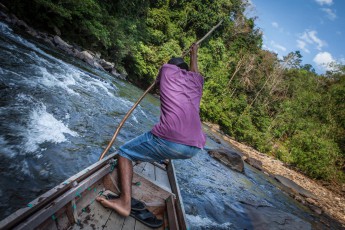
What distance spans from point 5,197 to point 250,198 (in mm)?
7582

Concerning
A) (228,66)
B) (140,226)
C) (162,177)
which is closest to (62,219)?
(140,226)

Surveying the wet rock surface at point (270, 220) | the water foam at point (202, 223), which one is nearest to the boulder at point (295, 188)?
the wet rock surface at point (270, 220)

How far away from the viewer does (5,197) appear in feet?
10.7

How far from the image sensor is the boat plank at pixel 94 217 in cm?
252

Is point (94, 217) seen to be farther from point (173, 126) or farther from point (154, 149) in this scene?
point (173, 126)

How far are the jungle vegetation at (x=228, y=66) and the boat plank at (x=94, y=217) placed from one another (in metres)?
15.0

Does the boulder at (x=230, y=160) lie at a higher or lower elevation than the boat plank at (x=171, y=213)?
lower

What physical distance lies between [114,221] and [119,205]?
0.59 feet

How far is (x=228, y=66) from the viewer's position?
35.7 metres

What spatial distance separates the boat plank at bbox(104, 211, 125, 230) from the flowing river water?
4.45ft

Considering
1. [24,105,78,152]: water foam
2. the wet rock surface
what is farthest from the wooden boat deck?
the wet rock surface

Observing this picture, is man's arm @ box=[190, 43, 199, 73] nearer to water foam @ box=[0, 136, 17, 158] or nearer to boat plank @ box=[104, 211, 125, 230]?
boat plank @ box=[104, 211, 125, 230]

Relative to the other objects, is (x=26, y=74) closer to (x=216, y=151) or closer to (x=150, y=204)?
(x=150, y=204)

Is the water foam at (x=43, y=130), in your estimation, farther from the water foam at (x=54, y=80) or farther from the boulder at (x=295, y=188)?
the boulder at (x=295, y=188)
